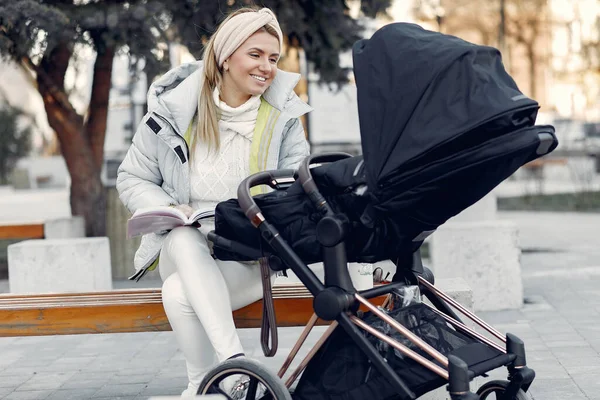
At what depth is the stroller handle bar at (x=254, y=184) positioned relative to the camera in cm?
366

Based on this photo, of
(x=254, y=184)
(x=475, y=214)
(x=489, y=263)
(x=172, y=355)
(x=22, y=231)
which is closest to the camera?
(x=254, y=184)

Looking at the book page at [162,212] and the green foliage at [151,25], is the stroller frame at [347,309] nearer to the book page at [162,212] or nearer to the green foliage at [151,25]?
the book page at [162,212]

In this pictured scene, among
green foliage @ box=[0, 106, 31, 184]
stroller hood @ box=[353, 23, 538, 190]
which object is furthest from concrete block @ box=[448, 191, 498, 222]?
green foliage @ box=[0, 106, 31, 184]

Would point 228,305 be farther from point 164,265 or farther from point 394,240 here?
point 394,240

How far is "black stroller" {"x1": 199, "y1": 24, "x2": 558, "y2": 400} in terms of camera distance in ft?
10.7

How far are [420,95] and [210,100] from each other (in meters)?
1.33

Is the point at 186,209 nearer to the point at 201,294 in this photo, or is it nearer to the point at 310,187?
the point at 201,294

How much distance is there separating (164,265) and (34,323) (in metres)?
0.79

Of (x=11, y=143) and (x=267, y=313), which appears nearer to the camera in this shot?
(x=267, y=313)

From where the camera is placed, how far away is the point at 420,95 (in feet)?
10.9

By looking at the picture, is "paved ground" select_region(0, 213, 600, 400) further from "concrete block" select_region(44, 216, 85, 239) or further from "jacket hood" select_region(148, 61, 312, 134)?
"concrete block" select_region(44, 216, 85, 239)

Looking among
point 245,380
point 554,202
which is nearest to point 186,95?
point 245,380

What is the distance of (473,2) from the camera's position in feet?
133

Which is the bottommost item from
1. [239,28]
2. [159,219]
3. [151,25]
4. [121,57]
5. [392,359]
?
[392,359]
